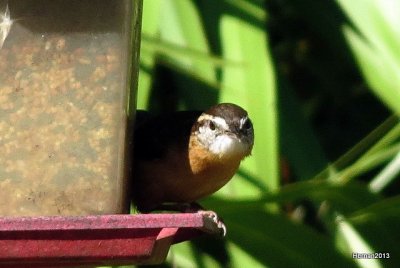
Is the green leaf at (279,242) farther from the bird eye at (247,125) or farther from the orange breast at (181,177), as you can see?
the bird eye at (247,125)

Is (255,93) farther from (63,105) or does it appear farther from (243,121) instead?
(63,105)

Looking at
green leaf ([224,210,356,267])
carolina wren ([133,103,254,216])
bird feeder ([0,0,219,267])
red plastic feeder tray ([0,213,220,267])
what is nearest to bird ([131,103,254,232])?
carolina wren ([133,103,254,216])

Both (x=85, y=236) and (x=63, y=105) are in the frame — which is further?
(x=63, y=105)

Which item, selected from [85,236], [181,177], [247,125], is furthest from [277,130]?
[85,236]

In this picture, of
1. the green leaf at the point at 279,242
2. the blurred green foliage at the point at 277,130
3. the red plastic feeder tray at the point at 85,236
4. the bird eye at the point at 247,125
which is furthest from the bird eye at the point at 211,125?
the red plastic feeder tray at the point at 85,236

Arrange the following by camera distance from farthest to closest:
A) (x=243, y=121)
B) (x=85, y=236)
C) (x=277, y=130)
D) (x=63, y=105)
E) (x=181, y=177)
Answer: (x=277, y=130) → (x=243, y=121) → (x=181, y=177) → (x=63, y=105) → (x=85, y=236)

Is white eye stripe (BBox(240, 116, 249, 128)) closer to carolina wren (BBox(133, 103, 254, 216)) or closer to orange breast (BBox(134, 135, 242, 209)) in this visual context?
carolina wren (BBox(133, 103, 254, 216))

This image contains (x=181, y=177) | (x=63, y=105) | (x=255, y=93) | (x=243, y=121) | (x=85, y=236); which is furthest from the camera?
(x=255, y=93)

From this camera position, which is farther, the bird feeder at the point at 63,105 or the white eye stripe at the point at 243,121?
the white eye stripe at the point at 243,121
